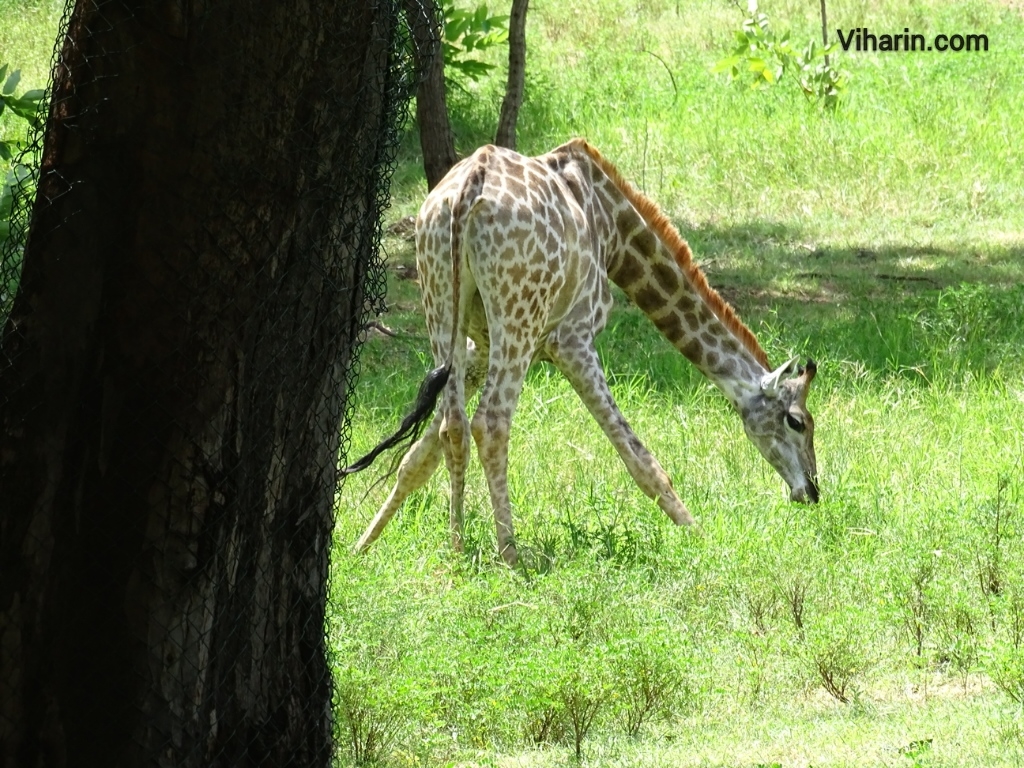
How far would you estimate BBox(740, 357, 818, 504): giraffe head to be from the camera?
27.6 ft

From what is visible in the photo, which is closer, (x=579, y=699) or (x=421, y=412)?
(x=579, y=699)

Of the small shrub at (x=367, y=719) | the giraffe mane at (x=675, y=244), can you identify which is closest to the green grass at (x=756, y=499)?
the small shrub at (x=367, y=719)

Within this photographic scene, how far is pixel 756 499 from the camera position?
834 cm

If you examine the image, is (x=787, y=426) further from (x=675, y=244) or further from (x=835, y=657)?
(x=835, y=657)

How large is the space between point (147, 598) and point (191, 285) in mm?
828

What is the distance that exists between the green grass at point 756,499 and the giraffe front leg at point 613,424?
0.64ft

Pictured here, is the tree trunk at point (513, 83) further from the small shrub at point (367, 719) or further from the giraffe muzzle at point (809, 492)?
the small shrub at point (367, 719)

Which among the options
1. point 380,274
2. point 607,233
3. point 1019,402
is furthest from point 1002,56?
point 380,274

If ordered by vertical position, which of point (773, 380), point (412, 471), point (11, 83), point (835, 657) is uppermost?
point (11, 83)

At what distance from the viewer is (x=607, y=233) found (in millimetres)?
8500

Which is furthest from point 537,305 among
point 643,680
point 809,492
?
point 643,680

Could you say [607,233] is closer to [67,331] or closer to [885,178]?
[67,331]

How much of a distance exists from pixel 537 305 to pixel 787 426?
1882 millimetres

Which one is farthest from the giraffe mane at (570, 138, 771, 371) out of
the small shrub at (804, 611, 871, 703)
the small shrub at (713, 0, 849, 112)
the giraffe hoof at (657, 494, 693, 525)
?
the small shrub at (713, 0, 849, 112)
